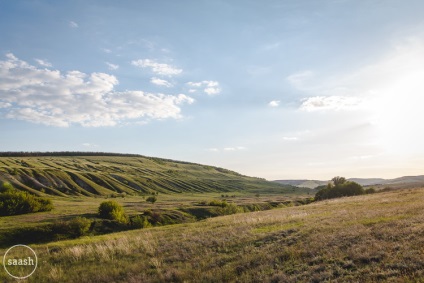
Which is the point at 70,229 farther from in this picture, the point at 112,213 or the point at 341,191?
the point at 341,191

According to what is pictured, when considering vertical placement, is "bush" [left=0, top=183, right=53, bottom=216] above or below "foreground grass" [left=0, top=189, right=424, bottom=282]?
below

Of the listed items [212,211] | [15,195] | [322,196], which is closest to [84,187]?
[15,195]

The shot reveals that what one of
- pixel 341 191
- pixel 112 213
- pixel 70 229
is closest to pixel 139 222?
pixel 112 213

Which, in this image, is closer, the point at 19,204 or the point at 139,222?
the point at 139,222

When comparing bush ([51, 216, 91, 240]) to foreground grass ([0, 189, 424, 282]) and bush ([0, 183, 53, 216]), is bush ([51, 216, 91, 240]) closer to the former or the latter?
bush ([0, 183, 53, 216])

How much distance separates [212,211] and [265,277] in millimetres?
52080

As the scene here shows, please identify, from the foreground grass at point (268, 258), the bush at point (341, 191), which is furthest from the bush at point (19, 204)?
the bush at point (341, 191)

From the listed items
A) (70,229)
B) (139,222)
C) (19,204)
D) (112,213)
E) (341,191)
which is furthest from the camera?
(341,191)

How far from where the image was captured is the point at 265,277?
11.7 m

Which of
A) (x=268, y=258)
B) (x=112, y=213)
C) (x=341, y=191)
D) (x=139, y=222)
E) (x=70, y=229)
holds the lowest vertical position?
(x=139, y=222)

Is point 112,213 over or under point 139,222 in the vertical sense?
over

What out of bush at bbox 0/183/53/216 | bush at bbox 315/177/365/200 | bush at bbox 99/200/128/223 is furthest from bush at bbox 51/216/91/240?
bush at bbox 315/177/365/200

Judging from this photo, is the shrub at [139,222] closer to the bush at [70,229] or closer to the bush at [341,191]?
the bush at [70,229]

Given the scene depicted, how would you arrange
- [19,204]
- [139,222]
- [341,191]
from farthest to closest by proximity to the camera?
[341,191]
[19,204]
[139,222]
